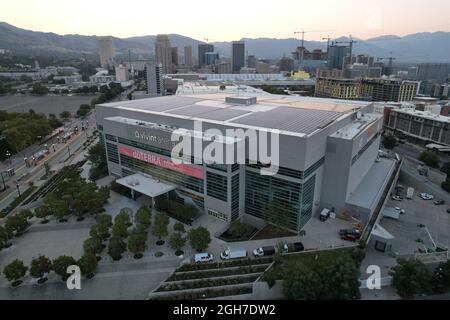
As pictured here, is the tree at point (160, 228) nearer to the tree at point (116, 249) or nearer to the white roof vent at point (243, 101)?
the tree at point (116, 249)

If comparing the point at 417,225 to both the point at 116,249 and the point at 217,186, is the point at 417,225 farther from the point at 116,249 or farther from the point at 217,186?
the point at 116,249

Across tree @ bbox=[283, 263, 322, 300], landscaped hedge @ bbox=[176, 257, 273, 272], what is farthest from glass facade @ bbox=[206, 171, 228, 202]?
tree @ bbox=[283, 263, 322, 300]

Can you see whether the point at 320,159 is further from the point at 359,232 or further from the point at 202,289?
the point at 202,289

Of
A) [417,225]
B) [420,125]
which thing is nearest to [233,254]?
[417,225]

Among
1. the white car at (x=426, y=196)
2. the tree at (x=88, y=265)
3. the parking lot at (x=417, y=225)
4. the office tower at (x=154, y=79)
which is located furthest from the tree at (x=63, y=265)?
the office tower at (x=154, y=79)

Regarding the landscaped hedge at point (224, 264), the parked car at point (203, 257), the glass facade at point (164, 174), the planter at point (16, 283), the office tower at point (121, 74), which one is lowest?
the planter at point (16, 283)

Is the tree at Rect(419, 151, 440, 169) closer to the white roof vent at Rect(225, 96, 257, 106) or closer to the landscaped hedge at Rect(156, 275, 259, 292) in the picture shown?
the white roof vent at Rect(225, 96, 257, 106)
